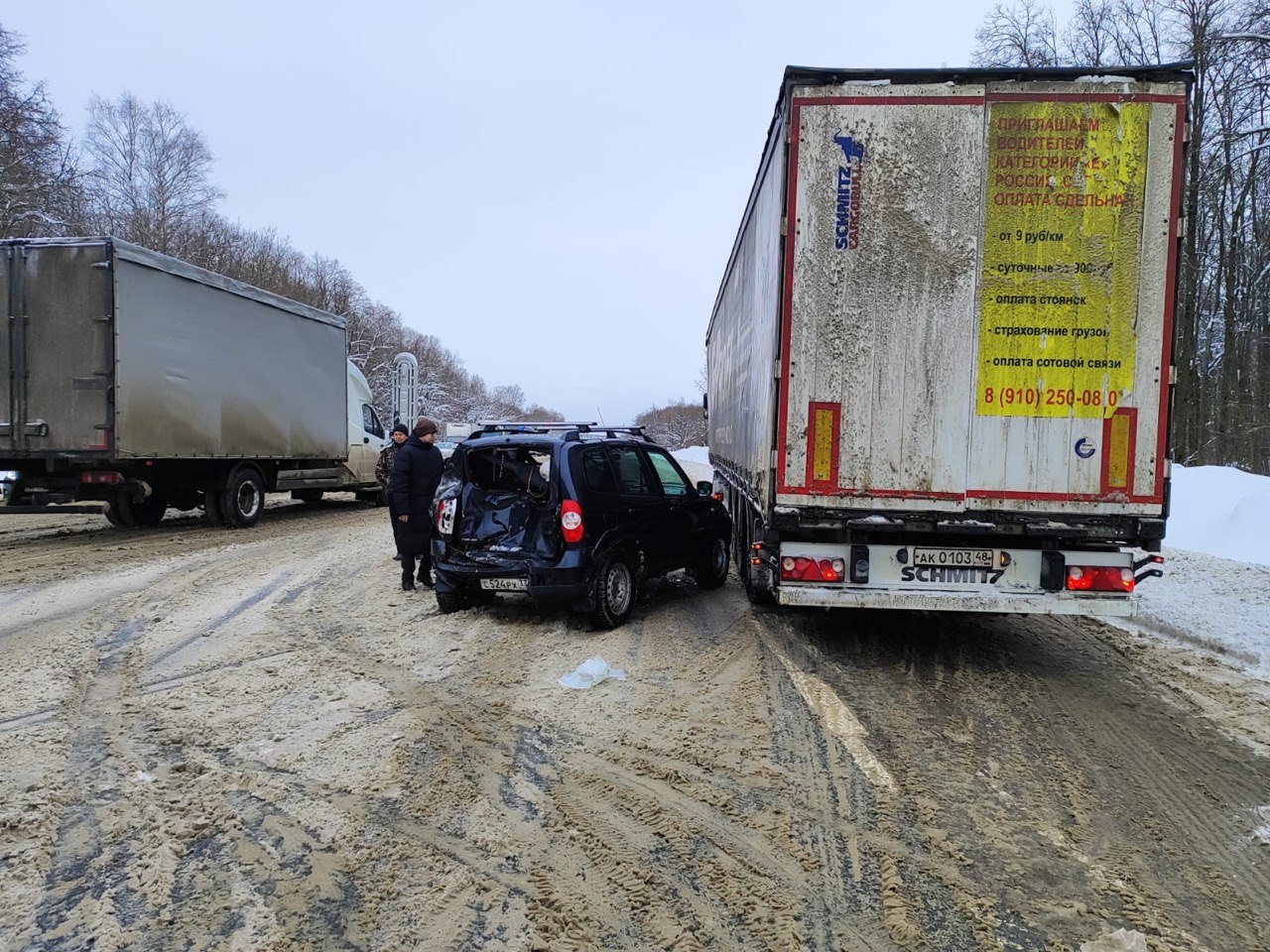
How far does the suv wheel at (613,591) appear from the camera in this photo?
6.77 meters

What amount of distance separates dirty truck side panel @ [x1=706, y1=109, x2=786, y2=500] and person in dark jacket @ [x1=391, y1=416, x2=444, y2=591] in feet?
10.3

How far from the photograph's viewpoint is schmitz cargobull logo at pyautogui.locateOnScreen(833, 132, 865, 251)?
5.41m

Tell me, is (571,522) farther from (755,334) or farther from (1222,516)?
(1222,516)

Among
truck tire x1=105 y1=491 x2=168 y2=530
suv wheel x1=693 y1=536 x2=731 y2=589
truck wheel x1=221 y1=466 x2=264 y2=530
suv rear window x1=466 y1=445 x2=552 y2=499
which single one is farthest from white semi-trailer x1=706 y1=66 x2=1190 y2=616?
truck tire x1=105 y1=491 x2=168 y2=530

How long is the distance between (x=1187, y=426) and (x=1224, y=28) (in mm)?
9308

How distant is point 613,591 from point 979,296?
11.8 ft

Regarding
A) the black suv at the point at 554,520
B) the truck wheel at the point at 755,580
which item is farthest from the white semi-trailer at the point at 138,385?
the truck wheel at the point at 755,580

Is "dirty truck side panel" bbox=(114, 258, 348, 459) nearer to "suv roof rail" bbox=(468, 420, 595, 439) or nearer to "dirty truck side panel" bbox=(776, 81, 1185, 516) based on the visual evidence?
"suv roof rail" bbox=(468, 420, 595, 439)

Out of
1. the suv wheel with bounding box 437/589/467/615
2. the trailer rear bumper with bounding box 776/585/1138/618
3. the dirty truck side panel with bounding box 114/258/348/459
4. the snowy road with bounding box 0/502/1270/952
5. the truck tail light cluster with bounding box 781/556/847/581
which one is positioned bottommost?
the snowy road with bounding box 0/502/1270/952

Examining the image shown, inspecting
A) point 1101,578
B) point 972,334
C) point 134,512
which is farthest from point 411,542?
point 134,512

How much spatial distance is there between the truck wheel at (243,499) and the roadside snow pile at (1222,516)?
531 inches

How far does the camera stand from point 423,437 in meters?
8.46

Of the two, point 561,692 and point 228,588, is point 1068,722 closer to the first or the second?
point 561,692

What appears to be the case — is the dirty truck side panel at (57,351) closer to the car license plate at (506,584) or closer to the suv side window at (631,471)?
the car license plate at (506,584)
